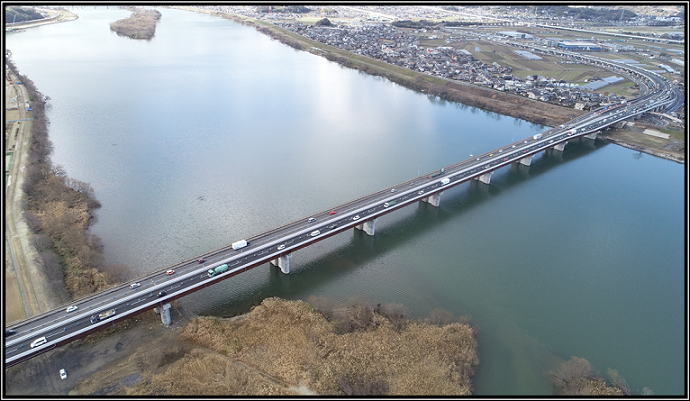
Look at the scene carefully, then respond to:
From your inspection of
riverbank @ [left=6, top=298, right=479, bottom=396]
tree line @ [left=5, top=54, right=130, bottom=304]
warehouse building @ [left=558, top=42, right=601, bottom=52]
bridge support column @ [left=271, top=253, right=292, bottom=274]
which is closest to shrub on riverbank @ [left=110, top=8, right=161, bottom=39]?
tree line @ [left=5, top=54, right=130, bottom=304]

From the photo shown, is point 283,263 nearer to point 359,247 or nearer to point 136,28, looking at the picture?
point 359,247

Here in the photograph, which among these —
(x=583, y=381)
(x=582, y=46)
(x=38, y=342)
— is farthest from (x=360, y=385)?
(x=582, y=46)

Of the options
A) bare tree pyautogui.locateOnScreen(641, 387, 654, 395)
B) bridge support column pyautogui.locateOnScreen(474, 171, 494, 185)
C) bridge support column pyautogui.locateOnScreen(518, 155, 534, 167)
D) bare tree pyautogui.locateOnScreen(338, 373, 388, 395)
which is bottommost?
bare tree pyautogui.locateOnScreen(641, 387, 654, 395)

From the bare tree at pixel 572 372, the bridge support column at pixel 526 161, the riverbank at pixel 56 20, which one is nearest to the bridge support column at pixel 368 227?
the bare tree at pixel 572 372

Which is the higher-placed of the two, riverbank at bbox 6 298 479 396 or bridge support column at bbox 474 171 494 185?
bridge support column at bbox 474 171 494 185

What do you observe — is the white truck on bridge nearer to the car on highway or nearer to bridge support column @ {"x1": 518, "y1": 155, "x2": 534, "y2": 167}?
the car on highway

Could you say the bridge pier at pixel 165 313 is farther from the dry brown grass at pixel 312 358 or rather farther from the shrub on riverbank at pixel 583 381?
the shrub on riverbank at pixel 583 381

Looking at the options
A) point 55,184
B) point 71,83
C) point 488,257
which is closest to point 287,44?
point 71,83
